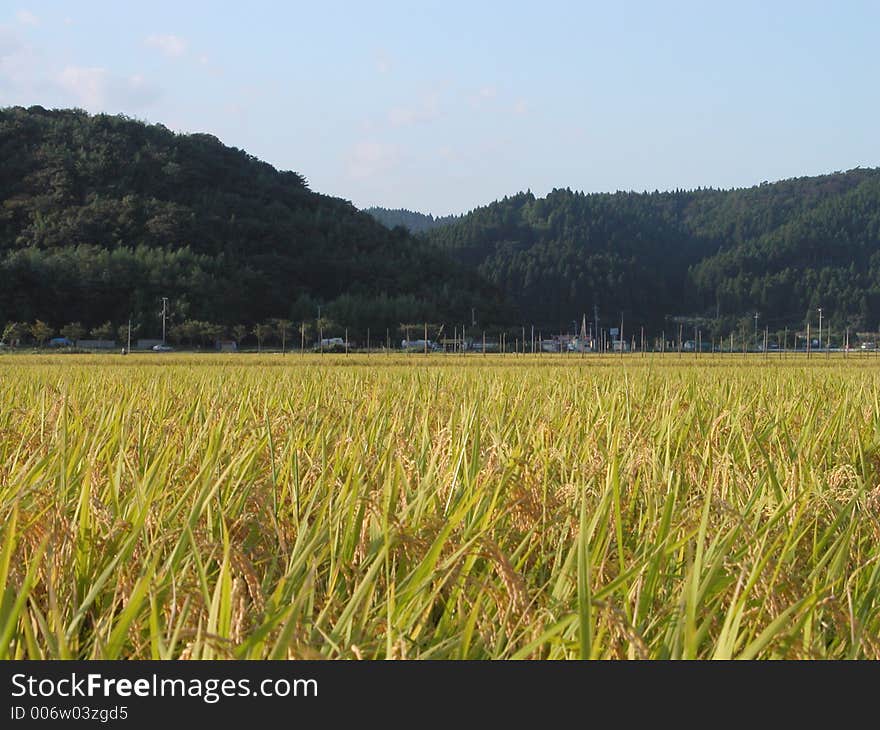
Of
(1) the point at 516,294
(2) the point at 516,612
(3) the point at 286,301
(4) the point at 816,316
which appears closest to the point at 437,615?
(2) the point at 516,612

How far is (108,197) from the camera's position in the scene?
65625 millimetres

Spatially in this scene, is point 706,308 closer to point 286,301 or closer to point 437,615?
point 286,301

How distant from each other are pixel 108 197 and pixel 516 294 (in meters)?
43.4

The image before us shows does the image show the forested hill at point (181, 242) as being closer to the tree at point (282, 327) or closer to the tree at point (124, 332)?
the tree at point (124, 332)

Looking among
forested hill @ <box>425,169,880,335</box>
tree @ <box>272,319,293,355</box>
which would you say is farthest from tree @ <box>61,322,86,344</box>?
forested hill @ <box>425,169,880,335</box>

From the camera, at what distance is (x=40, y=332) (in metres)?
49.9

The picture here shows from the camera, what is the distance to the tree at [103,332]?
54344 mm

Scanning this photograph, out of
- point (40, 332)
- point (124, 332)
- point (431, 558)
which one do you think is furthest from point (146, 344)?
point (431, 558)

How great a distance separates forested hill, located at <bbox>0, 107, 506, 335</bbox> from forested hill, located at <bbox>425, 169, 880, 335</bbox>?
870 inches

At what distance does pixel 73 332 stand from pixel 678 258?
77868mm

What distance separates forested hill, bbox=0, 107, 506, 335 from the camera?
57281mm

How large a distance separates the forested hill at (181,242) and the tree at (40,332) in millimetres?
4114

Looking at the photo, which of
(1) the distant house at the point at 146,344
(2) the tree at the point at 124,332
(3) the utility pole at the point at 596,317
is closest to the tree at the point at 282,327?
(1) the distant house at the point at 146,344
